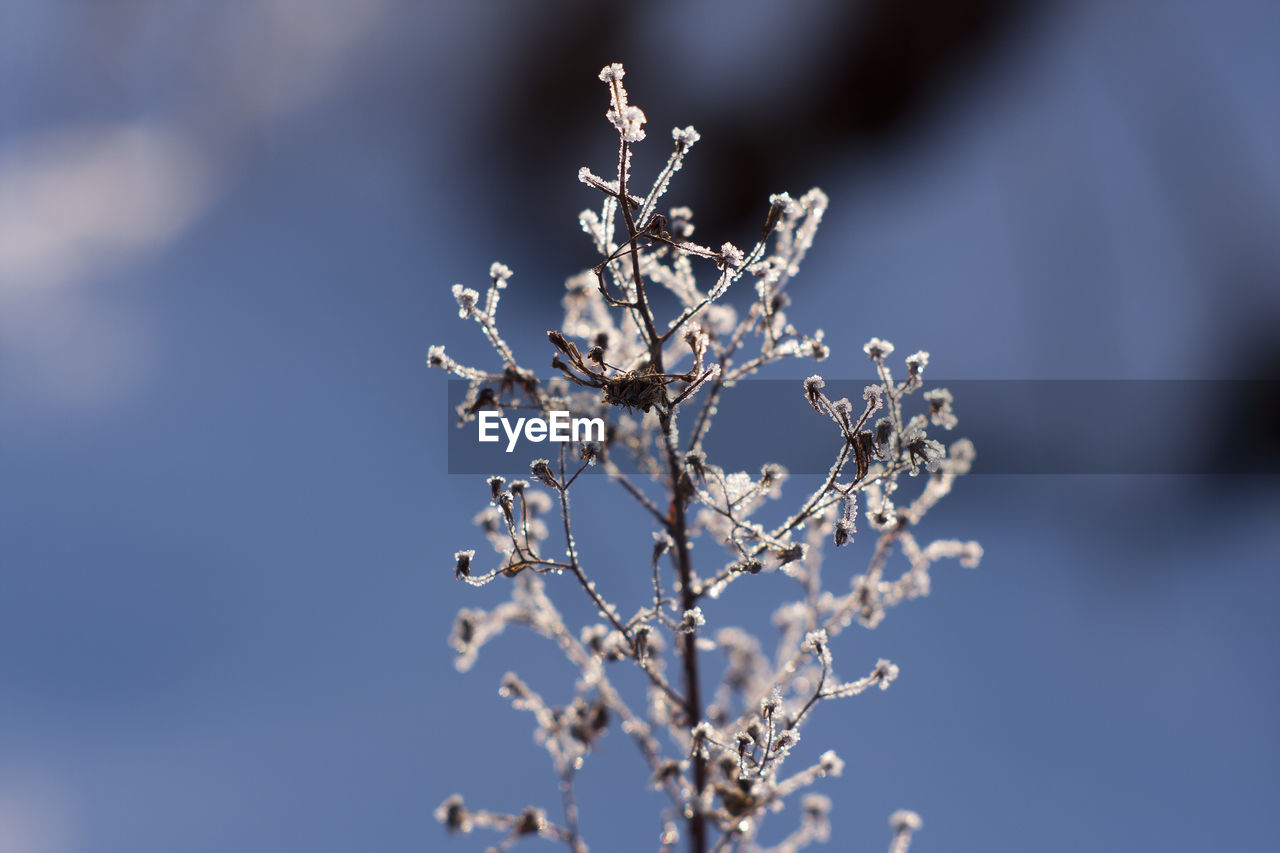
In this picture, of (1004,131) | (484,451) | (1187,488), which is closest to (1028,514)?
(1187,488)

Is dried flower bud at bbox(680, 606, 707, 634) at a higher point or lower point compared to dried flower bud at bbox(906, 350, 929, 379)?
lower

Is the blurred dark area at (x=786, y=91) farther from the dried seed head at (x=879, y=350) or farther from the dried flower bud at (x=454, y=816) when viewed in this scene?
the dried flower bud at (x=454, y=816)

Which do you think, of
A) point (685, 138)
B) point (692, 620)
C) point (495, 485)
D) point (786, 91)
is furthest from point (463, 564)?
point (786, 91)

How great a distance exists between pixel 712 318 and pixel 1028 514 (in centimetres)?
574

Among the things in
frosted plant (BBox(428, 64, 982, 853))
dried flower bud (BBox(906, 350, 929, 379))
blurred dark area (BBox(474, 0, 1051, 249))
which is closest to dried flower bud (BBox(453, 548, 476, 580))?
frosted plant (BBox(428, 64, 982, 853))

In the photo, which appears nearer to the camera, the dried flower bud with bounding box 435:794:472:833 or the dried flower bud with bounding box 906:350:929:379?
the dried flower bud with bounding box 906:350:929:379

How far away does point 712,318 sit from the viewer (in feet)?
7.42

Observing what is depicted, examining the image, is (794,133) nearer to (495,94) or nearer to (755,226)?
(755,226)

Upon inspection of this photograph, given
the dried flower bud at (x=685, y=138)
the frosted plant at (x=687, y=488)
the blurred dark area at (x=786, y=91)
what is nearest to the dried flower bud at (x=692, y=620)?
the frosted plant at (x=687, y=488)

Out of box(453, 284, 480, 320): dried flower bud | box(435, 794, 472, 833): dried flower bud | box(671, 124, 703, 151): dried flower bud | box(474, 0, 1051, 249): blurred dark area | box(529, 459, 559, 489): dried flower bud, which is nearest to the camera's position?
box(671, 124, 703, 151): dried flower bud

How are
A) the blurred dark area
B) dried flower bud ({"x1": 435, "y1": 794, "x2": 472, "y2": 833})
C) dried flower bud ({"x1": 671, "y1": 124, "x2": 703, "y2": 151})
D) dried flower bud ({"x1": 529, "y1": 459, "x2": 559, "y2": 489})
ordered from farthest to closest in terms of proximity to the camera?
the blurred dark area, dried flower bud ({"x1": 435, "y1": 794, "x2": 472, "y2": 833}), dried flower bud ({"x1": 529, "y1": 459, "x2": 559, "y2": 489}), dried flower bud ({"x1": 671, "y1": 124, "x2": 703, "y2": 151})

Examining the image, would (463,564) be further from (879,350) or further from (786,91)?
(786,91)

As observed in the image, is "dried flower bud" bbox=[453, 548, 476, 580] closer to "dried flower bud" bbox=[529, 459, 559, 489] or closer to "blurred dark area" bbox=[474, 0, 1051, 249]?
"dried flower bud" bbox=[529, 459, 559, 489]

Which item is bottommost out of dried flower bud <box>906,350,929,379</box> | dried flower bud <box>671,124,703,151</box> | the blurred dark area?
dried flower bud <box>906,350,929,379</box>
